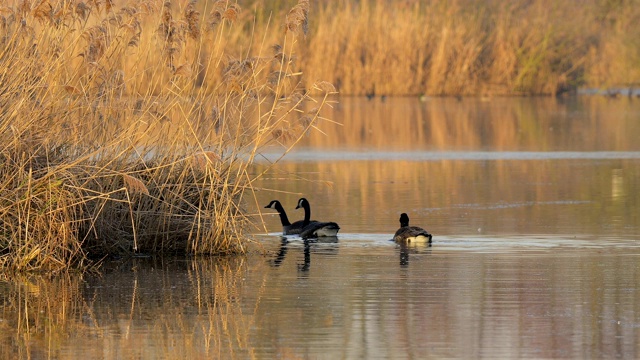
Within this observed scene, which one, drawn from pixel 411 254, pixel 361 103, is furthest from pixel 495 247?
pixel 361 103

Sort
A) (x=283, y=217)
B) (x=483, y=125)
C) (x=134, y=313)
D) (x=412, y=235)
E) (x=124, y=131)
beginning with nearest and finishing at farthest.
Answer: (x=134, y=313)
(x=124, y=131)
(x=412, y=235)
(x=283, y=217)
(x=483, y=125)

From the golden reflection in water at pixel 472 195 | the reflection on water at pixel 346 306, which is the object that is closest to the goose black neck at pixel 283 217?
the golden reflection in water at pixel 472 195

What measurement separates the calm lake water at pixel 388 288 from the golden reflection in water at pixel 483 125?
611 cm

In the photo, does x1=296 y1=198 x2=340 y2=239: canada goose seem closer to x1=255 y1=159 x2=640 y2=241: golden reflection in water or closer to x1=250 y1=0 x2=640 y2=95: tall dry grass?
x1=255 y1=159 x2=640 y2=241: golden reflection in water

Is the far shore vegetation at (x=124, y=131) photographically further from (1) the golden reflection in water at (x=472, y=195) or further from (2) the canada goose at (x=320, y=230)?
(2) the canada goose at (x=320, y=230)

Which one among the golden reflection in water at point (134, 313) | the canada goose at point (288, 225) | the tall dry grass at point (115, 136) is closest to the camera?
the golden reflection in water at point (134, 313)

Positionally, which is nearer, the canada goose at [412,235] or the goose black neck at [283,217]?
the canada goose at [412,235]

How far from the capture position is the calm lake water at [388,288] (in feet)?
25.5

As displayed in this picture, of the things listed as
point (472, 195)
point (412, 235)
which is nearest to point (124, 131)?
point (412, 235)

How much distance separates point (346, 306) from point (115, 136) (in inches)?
126

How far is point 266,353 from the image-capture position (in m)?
7.47

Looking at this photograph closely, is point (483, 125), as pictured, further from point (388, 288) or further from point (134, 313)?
point (134, 313)

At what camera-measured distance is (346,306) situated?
29.5 feet

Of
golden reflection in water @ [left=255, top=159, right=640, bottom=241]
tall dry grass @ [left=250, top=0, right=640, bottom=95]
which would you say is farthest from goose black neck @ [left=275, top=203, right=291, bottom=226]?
tall dry grass @ [left=250, top=0, right=640, bottom=95]
